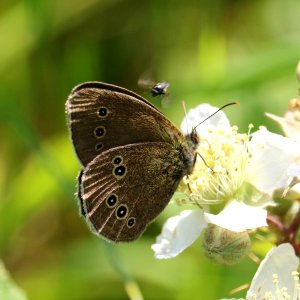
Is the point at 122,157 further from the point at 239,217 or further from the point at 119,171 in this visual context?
the point at 239,217

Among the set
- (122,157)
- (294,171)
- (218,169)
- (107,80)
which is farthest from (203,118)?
(107,80)

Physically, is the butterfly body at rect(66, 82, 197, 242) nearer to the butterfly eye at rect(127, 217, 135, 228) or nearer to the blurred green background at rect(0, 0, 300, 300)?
the butterfly eye at rect(127, 217, 135, 228)

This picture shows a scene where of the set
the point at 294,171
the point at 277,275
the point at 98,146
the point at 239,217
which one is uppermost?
the point at 98,146

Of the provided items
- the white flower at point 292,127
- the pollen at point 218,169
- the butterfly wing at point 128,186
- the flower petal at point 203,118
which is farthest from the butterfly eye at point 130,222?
the white flower at point 292,127

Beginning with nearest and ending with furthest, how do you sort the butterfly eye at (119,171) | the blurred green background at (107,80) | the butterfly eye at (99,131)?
1. the butterfly eye at (99,131)
2. the butterfly eye at (119,171)
3. the blurred green background at (107,80)

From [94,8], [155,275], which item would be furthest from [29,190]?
[94,8]

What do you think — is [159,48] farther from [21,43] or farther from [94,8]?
[21,43]

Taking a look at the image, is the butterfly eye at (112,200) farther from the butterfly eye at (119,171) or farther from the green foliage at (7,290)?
the green foliage at (7,290)
